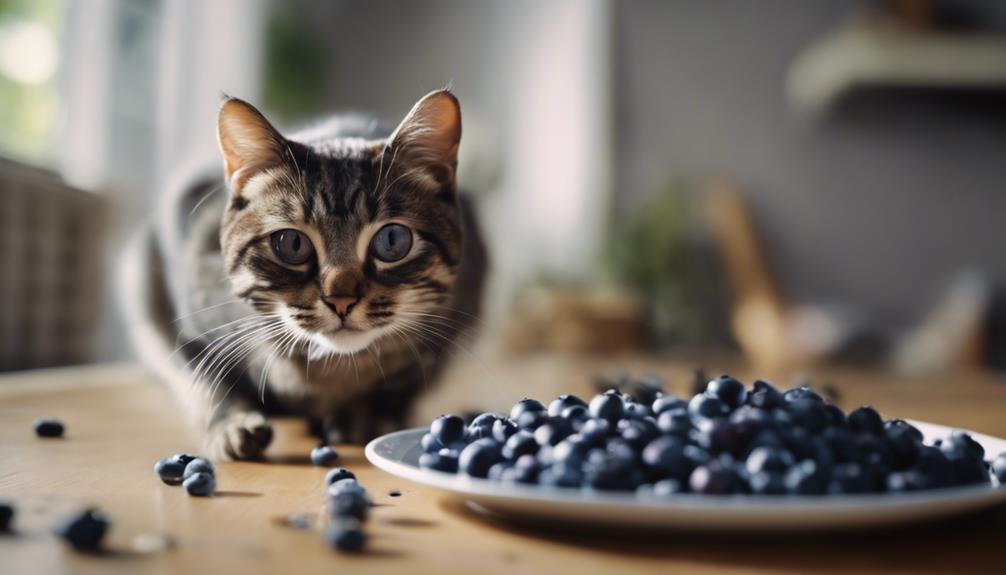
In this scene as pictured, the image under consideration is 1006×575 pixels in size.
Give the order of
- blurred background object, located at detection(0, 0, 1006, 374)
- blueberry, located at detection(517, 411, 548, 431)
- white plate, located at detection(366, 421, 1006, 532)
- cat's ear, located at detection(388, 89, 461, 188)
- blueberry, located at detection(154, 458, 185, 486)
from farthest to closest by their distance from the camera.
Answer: blurred background object, located at detection(0, 0, 1006, 374) < cat's ear, located at detection(388, 89, 461, 188) < blueberry, located at detection(154, 458, 185, 486) < blueberry, located at detection(517, 411, 548, 431) < white plate, located at detection(366, 421, 1006, 532)

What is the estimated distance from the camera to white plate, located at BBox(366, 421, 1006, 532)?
52 centimetres

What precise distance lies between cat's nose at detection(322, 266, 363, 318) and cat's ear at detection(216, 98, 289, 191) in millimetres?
175

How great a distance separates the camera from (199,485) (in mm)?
767

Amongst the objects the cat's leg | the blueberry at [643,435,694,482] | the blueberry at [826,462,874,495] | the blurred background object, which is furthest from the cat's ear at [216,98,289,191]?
the blurred background object

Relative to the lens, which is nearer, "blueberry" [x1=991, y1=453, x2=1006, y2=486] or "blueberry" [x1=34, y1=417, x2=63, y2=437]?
"blueberry" [x1=991, y1=453, x2=1006, y2=486]

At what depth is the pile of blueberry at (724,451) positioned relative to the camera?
60cm

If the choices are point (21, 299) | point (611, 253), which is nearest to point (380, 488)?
point (21, 299)

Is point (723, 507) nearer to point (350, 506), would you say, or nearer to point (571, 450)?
point (571, 450)

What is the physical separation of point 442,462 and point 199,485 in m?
0.24

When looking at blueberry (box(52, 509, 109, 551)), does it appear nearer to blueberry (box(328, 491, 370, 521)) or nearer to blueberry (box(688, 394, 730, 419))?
blueberry (box(328, 491, 370, 521))

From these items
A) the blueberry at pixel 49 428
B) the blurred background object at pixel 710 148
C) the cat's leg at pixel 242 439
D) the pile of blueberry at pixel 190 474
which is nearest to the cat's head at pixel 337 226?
the cat's leg at pixel 242 439

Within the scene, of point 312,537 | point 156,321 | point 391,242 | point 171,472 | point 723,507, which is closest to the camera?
point 723,507

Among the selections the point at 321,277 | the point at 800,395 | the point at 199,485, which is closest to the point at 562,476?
the point at 800,395

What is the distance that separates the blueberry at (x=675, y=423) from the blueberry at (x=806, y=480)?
88 mm
